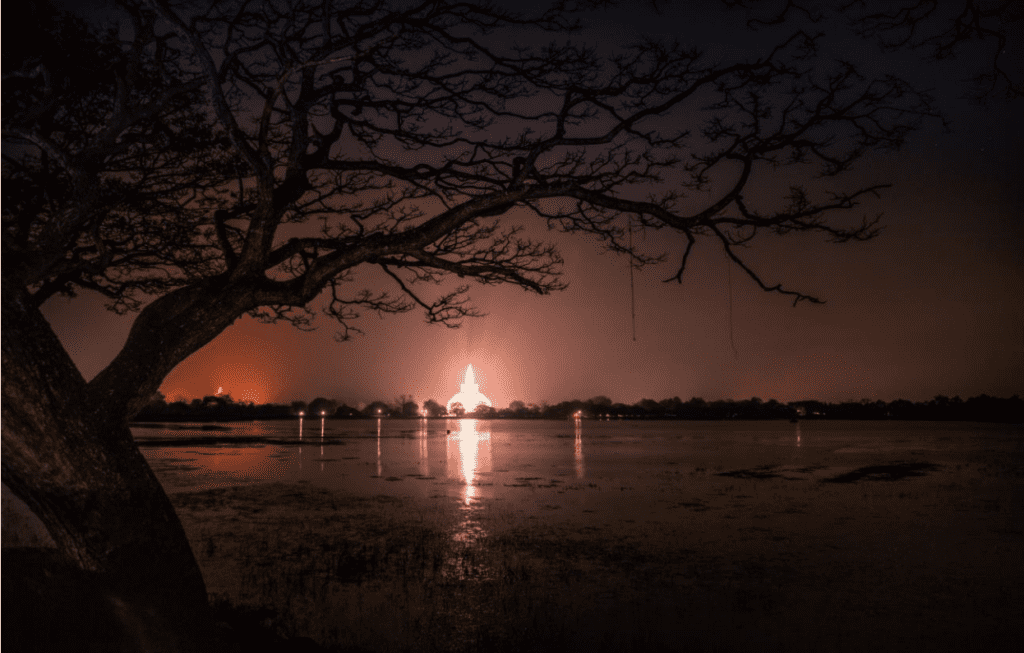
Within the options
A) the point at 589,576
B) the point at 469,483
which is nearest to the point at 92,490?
the point at 589,576

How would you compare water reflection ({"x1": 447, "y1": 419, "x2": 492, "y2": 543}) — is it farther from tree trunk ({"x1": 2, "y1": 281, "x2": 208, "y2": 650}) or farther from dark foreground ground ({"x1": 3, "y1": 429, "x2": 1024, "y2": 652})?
tree trunk ({"x1": 2, "y1": 281, "x2": 208, "y2": 650})

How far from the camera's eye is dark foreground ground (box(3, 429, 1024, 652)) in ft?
28.1

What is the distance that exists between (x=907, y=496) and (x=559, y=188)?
68.9ft

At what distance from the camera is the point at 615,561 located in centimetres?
1299

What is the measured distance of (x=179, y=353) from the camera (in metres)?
6.36

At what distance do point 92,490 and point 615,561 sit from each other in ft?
32.1

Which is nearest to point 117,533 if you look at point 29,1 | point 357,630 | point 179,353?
point 179,353

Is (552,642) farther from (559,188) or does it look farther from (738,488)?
(738,488)

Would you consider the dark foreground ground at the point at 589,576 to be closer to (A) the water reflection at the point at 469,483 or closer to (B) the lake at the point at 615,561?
(B) the lake at the point at 615,561

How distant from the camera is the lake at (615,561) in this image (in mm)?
9078

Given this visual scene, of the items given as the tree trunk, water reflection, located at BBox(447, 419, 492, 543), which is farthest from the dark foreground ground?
the tree trunk

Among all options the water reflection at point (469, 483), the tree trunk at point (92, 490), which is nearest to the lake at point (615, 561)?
the water reflection at point (469, 483)

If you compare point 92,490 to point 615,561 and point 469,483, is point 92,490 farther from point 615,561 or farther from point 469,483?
point 469,483

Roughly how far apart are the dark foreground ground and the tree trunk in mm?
296
